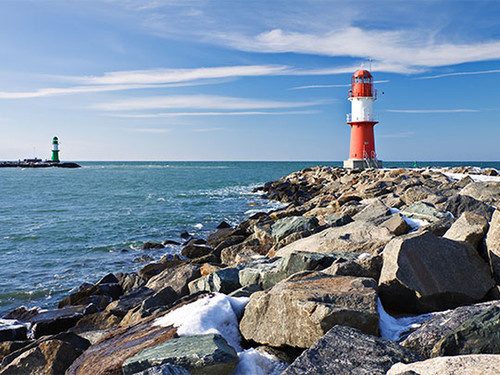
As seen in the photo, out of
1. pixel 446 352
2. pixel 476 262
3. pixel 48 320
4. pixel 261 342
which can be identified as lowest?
pixel 48 320

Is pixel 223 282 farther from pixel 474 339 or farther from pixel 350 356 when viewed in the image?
pixel 474 339

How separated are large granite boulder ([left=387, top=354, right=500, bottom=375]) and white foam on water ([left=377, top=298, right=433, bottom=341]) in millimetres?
892

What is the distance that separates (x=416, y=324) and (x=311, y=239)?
3318 millimetres

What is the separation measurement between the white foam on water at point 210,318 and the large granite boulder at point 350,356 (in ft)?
3.51

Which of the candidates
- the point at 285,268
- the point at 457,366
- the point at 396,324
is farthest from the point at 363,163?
the point at 457,366

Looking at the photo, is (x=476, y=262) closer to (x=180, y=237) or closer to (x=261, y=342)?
(x=261, y=342)

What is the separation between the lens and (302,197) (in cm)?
2248

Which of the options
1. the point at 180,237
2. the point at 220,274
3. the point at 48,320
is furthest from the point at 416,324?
the point at 180,237

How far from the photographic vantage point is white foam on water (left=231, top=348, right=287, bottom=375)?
10.8ft

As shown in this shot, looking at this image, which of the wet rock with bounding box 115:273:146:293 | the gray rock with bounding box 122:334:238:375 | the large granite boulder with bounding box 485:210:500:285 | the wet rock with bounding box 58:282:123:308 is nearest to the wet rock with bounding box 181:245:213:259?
the wet rock with bounding box 115:273:146:293

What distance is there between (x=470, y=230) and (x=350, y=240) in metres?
1.88

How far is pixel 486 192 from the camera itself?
27.5ft

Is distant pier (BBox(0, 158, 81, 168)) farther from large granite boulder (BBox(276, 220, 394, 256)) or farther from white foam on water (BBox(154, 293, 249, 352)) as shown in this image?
white foam on water (BBox(154, 293, 249, 352))

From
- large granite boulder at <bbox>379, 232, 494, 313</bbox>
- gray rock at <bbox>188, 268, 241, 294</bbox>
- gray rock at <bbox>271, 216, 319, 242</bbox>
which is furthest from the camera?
gray rock at <bbox>271, 216, 319, 242</bbox>
